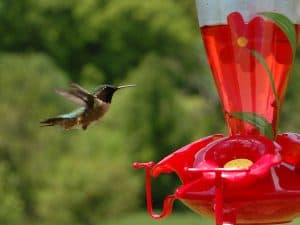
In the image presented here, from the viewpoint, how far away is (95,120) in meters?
3.16

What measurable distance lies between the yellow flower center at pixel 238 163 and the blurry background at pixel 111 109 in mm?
11318

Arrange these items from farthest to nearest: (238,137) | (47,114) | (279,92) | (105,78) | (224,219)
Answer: (105,78) < (47,114) < (279,92) < (238,137) < (224,219)

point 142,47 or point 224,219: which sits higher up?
point 224,219

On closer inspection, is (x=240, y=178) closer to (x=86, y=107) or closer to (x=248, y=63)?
(x=248, y=63)

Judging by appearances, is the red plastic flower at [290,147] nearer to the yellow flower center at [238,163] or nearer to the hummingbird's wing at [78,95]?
the yellow flower center at [238,163]

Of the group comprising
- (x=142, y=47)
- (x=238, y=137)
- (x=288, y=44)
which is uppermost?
(x=288, y=44)

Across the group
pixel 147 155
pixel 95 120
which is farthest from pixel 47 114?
pixel 95 120

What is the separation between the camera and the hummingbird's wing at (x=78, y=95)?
9.59ft

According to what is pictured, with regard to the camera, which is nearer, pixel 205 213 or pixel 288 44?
pixel 205 213

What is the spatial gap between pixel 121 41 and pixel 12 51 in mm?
3164

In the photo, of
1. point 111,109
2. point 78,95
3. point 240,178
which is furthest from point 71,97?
point 111,109

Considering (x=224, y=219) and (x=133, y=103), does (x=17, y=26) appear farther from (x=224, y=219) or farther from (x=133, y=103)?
(x=224, y=219)

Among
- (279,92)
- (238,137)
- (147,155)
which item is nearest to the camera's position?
(238,137)

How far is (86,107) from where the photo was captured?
315 cm
